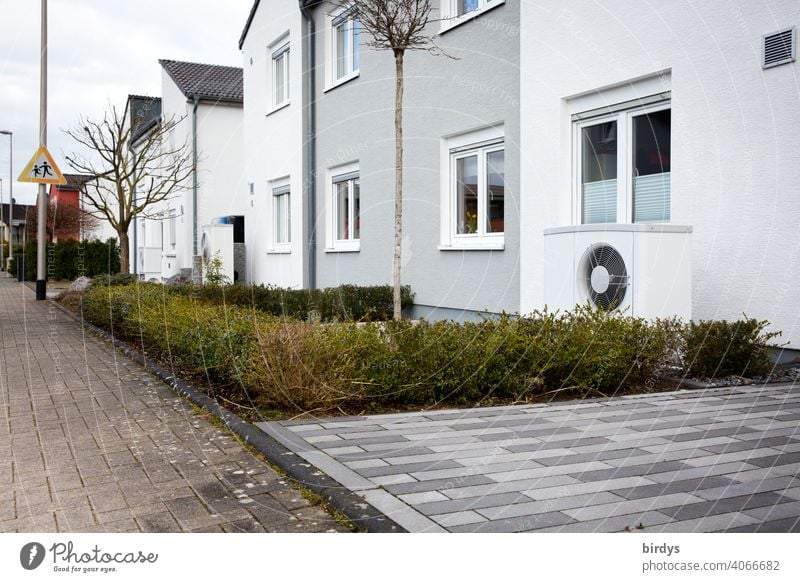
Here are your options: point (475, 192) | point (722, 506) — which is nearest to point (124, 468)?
point (722, 506)

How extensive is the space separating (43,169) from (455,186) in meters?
5.67

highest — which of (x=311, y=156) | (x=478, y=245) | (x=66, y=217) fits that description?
(x=66, y=217)

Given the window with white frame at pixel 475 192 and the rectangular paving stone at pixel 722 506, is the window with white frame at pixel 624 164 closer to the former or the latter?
the window with white frame at pixel 475 192

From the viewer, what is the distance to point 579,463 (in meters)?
3.91

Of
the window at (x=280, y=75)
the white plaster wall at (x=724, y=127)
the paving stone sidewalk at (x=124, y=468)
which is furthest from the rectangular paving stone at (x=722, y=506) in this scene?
the window at (x=280, y=75)

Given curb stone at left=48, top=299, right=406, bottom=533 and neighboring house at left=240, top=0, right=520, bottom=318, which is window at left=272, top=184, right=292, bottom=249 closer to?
neighboring house at left=240, top=0, right=520, bottom=318

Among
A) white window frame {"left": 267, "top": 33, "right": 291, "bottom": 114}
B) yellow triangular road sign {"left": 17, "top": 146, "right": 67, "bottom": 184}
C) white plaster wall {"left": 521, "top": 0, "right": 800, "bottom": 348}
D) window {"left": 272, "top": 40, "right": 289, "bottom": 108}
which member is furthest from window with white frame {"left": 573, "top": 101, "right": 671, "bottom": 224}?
window {"left": 272, "top": 40, "right": 289, "bottom": 108}

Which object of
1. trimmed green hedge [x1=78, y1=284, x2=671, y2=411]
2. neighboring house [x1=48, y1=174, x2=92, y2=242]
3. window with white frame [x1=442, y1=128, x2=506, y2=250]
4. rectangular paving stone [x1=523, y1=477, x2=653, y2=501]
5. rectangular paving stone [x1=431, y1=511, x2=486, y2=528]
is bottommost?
rectangular paving stone [x1=431, y1=511, x2=486, y2=528]

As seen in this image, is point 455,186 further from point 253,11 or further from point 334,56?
point 253,11

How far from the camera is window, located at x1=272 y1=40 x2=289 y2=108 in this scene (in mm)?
17156

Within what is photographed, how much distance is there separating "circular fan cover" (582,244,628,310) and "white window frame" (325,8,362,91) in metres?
8.12

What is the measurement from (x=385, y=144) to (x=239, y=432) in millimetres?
8802

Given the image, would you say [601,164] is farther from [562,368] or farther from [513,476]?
[513,476]

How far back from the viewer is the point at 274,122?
1752 centimetres
